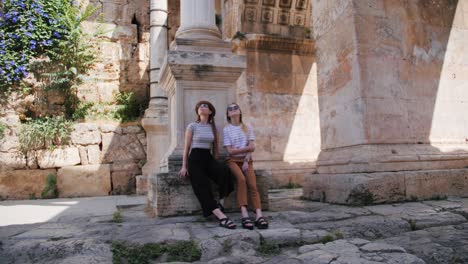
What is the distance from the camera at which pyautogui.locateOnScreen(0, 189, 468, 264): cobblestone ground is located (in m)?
2.23

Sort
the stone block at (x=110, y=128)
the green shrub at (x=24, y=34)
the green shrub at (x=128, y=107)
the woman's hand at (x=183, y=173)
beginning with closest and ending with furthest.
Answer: the woman's hand at (x=183, y=173)
the green shrub at (x=24, y=34)
the stone block at (x=110, y=128)
the green shrub at (x=128, y=107)

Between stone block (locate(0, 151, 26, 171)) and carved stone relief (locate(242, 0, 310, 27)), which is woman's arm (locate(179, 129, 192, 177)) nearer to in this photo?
carved stone relief (locate(242, 0, 310, 27))

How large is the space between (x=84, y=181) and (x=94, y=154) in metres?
0.69

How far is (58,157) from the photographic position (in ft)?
25.9

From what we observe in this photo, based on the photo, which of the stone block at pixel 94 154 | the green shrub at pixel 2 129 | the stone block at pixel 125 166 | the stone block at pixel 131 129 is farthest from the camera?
the stone block at pixel 131 129

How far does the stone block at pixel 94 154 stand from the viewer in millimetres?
8203

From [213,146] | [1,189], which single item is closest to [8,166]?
[1,189]

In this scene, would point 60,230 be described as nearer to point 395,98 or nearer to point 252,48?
point 395,98

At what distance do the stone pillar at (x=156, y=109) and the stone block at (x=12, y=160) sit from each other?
264 cm

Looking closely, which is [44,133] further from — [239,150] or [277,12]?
[239,150]

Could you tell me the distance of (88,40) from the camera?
9078mm

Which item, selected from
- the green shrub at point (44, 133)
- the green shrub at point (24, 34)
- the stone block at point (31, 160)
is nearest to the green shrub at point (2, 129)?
the green shrub at point (44, 133)

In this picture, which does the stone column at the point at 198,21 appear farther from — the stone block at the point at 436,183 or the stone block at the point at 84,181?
the stone block at the point at 84,181

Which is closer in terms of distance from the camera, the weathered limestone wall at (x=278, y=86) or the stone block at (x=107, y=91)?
the weathered limestone wall at (x=278, y=86)
